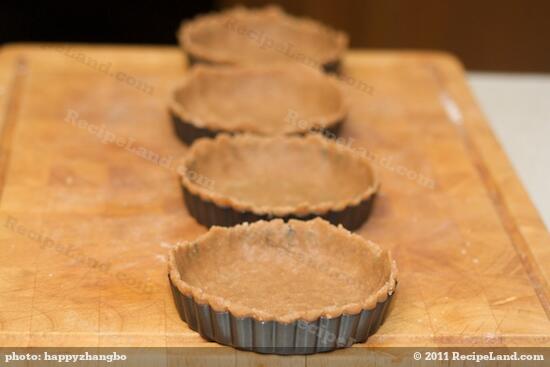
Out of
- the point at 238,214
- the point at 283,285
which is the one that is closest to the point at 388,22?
the point at 238,214

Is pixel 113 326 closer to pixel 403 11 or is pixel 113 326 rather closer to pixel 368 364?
pixel 368 364

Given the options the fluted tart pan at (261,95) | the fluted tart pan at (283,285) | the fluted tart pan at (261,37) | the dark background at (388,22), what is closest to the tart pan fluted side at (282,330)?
the fluted tart pan at (283,285)

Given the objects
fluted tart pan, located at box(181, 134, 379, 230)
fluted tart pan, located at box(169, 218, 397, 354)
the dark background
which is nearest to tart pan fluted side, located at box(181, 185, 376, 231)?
fluted tart pan, located at box(181, 134, 379, 230)

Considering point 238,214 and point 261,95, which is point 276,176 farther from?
point 261,95

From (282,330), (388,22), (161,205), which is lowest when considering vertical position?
(388,22)

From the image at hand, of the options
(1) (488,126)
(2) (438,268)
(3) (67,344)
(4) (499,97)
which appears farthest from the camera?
(4) (499,97)

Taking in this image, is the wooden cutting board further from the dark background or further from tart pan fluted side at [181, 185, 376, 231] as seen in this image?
the dark background

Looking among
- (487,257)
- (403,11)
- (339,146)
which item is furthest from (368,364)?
(403,11)
